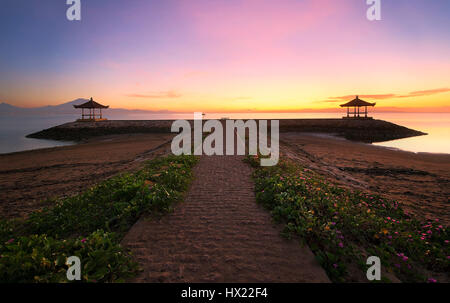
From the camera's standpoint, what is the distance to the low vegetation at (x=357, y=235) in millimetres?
3500

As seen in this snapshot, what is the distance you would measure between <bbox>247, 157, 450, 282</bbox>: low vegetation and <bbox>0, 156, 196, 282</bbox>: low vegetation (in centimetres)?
303

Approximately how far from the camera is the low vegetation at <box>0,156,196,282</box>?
3.00m

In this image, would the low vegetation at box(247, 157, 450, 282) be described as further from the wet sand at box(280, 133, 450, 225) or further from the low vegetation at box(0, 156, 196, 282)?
the low vegetation at box(0, 156, 196, 282)

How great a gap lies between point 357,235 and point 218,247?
296 centimetres

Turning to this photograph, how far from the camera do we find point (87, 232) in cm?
454

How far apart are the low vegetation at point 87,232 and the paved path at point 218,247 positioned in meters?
0.38

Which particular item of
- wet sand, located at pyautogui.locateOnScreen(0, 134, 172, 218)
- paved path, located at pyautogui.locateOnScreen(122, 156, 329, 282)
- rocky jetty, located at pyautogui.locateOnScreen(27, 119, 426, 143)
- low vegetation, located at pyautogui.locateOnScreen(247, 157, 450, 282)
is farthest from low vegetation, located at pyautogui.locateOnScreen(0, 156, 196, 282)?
rocky jetty, located at pyautogui.locateOnScreen(27, 119, 426, 143)

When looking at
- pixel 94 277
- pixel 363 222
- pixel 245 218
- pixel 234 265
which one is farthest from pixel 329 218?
pixel 94 277

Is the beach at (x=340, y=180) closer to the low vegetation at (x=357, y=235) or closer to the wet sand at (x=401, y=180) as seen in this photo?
the wet sand at (x=401, y=180)

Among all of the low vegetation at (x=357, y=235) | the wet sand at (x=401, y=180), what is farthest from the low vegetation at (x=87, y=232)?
the wet sand at (x=401, y=180)
